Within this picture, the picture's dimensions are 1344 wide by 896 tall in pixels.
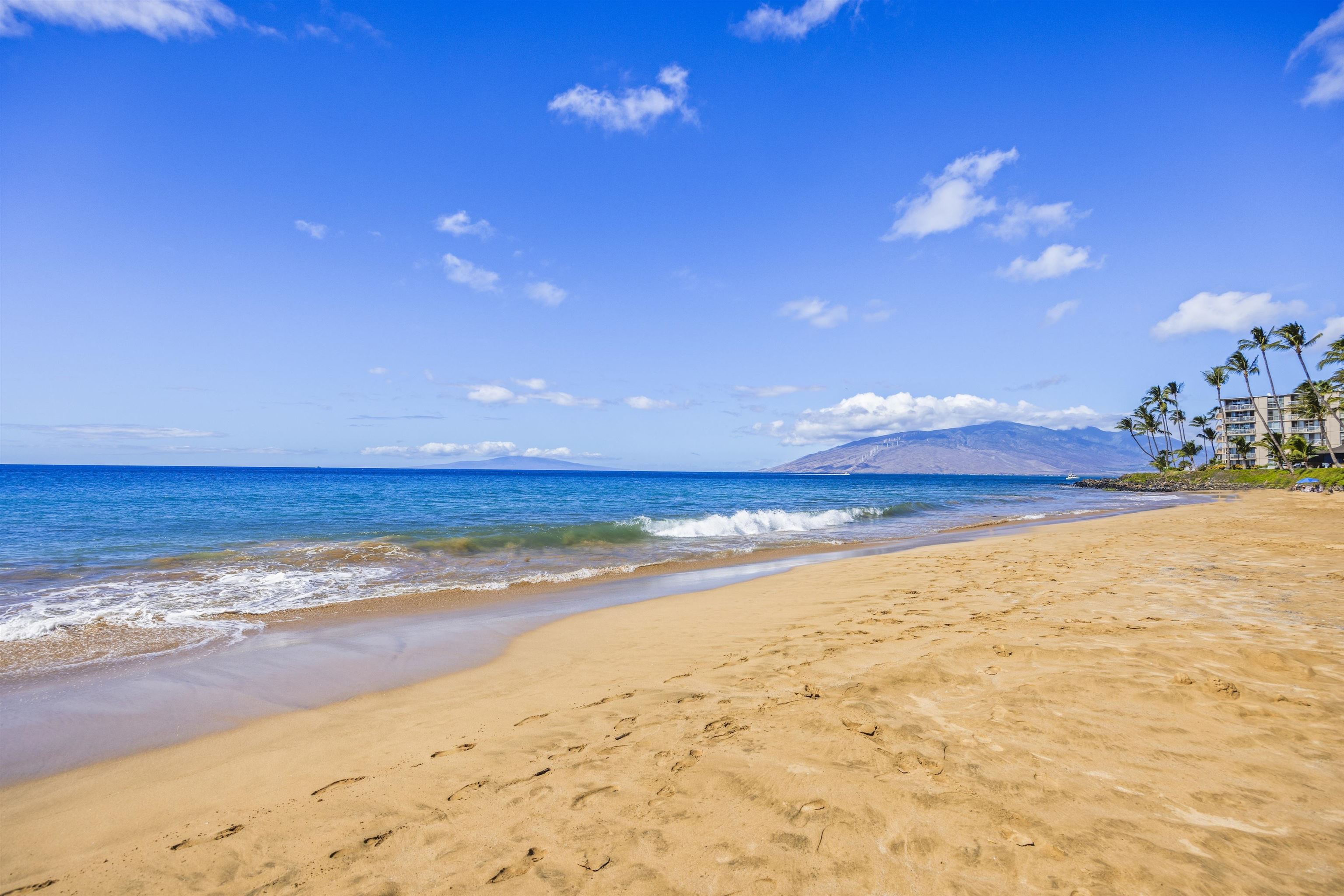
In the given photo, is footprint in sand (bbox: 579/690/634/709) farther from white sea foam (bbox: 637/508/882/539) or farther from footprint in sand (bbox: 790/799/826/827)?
white sea foam (bbox: 637/508/882/539)

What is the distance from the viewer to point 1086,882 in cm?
271

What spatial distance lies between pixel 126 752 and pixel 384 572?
978cm

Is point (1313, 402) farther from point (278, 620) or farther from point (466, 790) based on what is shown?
point (278, 620)

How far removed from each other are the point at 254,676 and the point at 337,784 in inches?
151

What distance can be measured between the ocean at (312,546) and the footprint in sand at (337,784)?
593 centimetres

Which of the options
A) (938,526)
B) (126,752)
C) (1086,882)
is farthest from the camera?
(938,526)

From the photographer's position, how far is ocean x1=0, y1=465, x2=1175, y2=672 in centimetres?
949

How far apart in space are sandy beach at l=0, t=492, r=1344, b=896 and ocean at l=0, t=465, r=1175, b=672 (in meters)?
5.23

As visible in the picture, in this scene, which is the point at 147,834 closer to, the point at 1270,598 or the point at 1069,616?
the point at 1069,616

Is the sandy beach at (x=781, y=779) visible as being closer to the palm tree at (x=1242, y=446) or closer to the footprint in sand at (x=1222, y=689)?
the footprint in sand at (x=1222, y=689)

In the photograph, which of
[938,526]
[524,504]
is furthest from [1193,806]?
[524,504]

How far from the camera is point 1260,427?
10450 centimetres

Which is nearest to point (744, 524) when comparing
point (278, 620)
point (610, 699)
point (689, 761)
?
point (278, 620)

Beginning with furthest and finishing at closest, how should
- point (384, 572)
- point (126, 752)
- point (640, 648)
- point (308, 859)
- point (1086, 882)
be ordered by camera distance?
point (384, 572) < point (640, 648) < point (126, 752) < point (308, 859) < point (1086, 882)
